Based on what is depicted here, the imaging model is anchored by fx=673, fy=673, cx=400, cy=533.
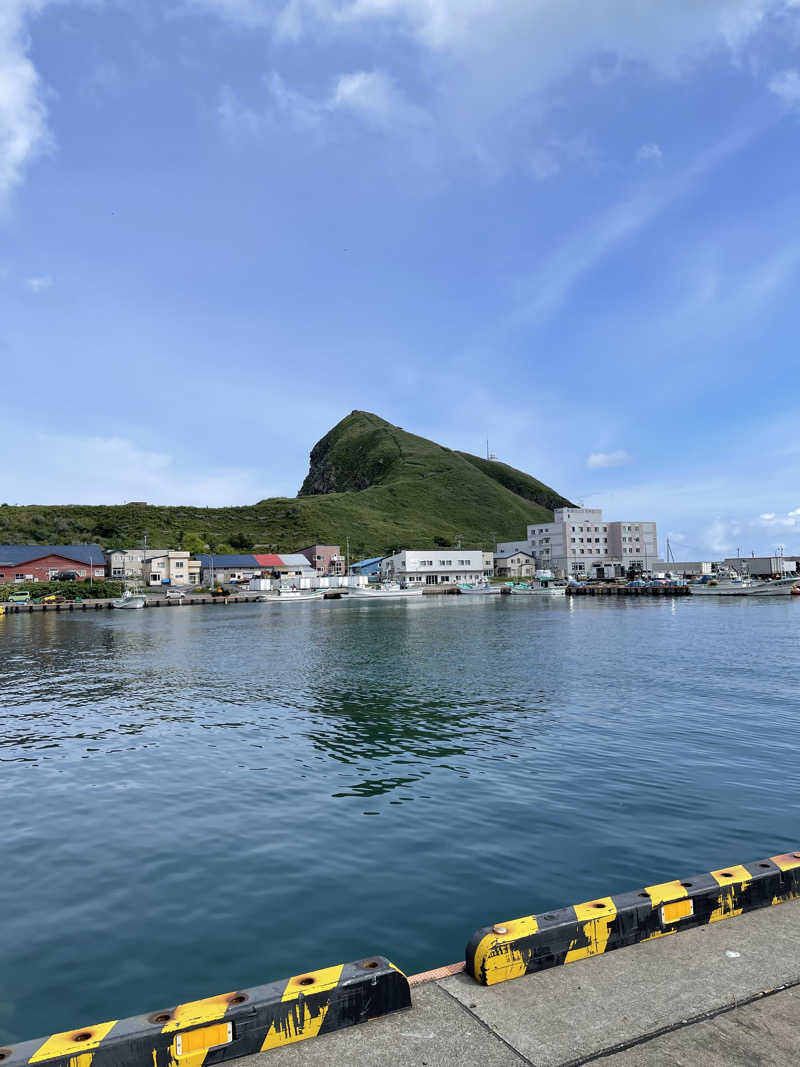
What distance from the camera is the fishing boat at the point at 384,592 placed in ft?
421

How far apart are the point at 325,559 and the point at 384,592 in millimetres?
38019

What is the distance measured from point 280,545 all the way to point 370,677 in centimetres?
15928

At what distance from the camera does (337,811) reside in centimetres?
1327

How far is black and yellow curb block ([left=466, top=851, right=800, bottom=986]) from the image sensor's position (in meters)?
5.44

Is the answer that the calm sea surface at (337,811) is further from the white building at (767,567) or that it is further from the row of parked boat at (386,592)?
the white building at (767,567)

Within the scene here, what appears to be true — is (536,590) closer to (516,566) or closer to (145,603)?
(516,566)

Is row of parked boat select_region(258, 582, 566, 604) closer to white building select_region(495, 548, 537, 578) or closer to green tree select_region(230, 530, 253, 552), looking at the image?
white building select_region(495, 548, 537, 578)

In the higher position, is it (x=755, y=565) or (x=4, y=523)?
(x=4, y=523)

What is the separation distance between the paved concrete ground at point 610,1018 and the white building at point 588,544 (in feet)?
554

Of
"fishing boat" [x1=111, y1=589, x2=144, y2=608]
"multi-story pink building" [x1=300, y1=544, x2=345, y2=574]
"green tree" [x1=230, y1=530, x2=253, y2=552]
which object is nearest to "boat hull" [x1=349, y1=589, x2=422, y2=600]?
"multi-story pink building" [x1=300, y1=544, x2=345, y2=574]

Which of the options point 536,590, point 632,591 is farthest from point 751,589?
point 536,590

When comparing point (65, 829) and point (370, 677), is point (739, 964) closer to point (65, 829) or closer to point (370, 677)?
point (65, 829)

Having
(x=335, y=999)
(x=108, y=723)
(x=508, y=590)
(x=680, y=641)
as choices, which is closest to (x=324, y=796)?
(x=335, y=999)

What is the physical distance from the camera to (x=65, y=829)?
12781mm
